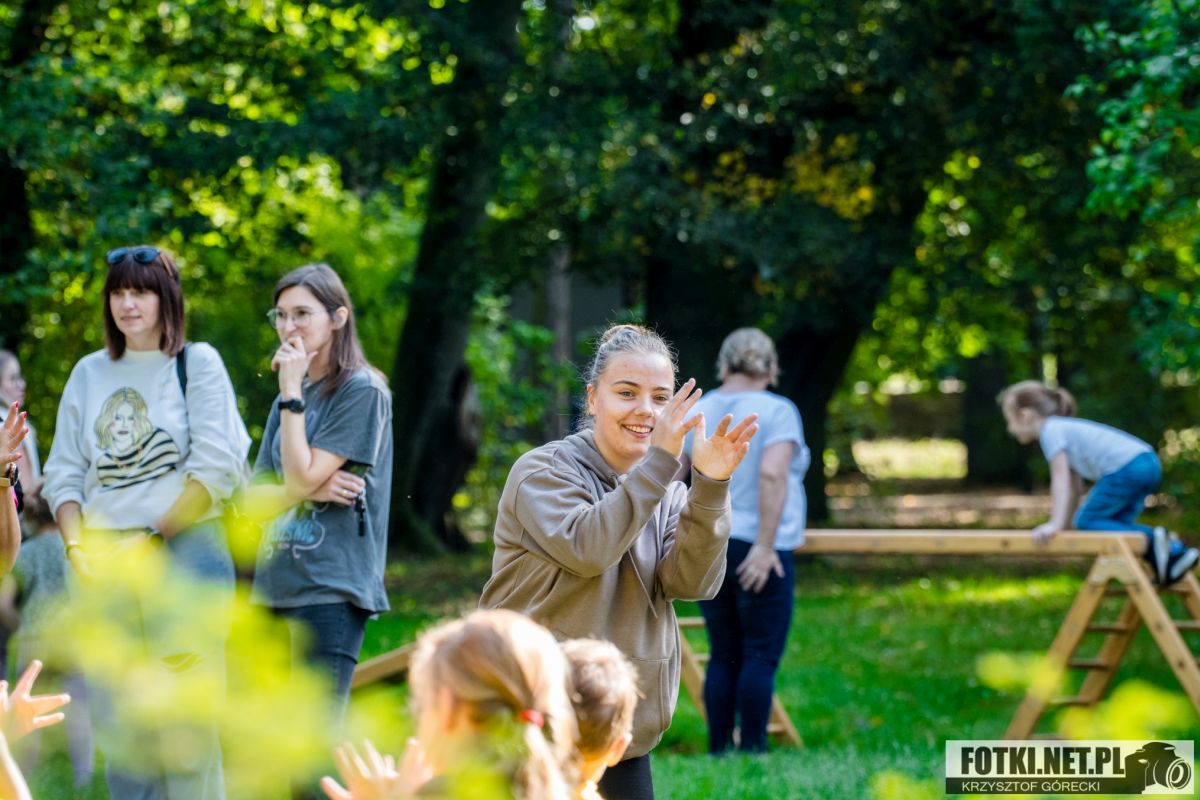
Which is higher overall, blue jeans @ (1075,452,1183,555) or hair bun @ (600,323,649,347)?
hair bun @ (600,323,649,347)

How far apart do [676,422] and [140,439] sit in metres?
2.14

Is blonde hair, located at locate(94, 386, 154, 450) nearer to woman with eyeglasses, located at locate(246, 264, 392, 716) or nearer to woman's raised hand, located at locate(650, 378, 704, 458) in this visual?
woman with eyeglasses, located at locate(246, 264, 392, 716)

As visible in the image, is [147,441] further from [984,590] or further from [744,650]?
[984,590]

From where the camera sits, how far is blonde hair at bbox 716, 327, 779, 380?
6.81 meters

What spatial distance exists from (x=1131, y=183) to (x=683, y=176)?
5.55m

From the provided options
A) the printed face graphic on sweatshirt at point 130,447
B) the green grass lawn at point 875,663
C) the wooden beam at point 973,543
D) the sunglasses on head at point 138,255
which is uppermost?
the sunglasses on head at point 138,255

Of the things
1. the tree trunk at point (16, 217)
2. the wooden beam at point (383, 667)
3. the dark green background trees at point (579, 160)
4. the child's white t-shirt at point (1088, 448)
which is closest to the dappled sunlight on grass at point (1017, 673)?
the wooden beam at point (383, 667)

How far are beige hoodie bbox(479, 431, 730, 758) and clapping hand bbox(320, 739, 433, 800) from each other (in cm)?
113

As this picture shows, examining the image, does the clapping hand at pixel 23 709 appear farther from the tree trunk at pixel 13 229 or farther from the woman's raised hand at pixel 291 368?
the tree trunk at pixel 13 229

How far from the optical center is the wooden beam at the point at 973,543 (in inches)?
289

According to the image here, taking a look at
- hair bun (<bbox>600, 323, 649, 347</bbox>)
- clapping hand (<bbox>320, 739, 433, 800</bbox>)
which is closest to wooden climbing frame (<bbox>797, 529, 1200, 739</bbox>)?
hair bun (<bbox>600, 323, 649, 347</bbox>)

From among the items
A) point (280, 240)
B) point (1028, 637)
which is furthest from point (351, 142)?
point (1028, 637)

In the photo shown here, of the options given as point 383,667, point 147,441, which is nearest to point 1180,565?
point 383,667

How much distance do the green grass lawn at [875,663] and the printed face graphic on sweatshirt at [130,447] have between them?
195 centimetres
